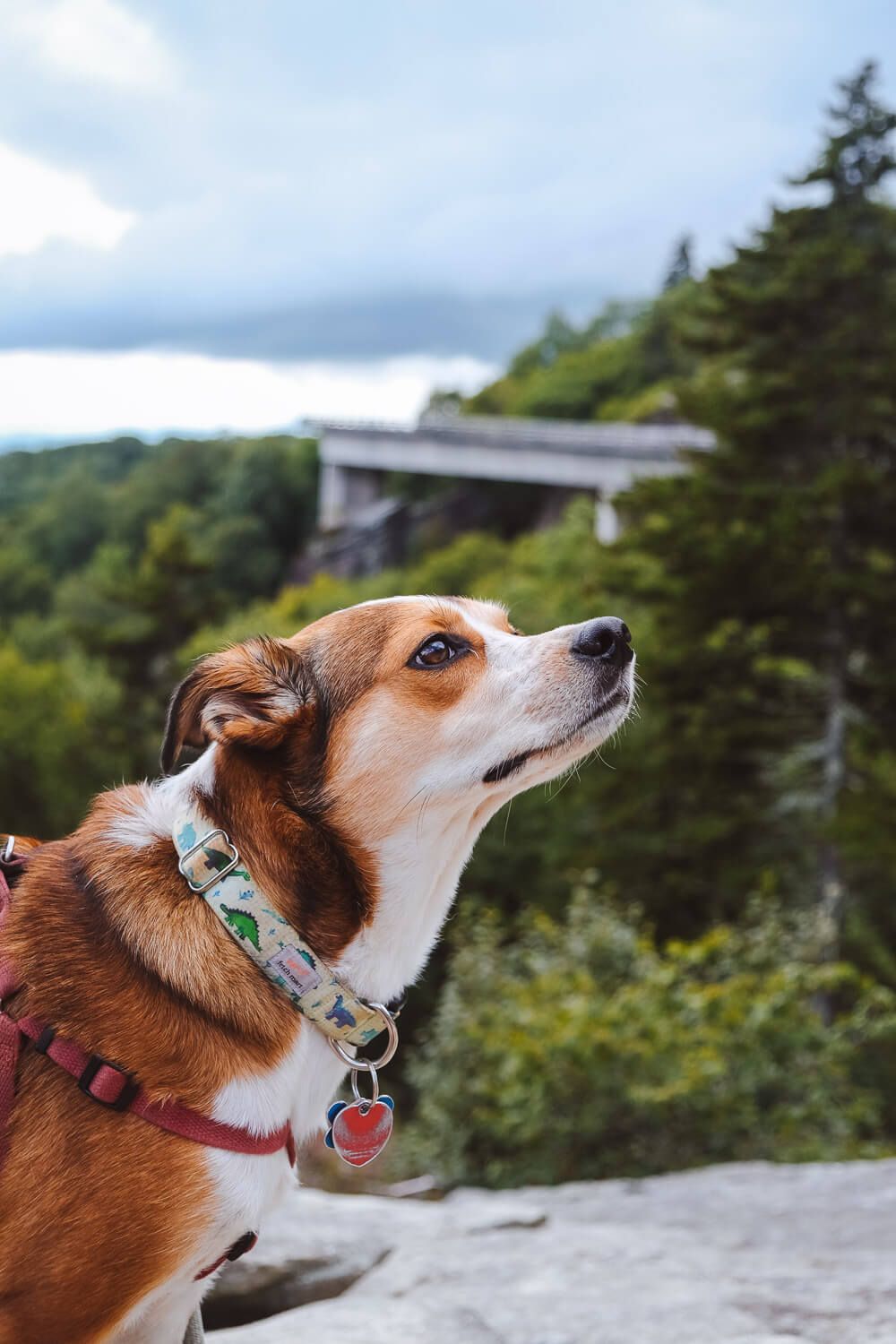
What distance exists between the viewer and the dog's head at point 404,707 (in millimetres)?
2824

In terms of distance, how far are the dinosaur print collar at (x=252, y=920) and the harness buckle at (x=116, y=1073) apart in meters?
0.36

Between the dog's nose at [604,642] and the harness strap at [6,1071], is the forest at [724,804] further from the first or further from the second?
the harness strap at [6,1071]

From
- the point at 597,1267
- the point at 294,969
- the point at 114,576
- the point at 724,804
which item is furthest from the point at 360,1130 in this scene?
the point at 114,576

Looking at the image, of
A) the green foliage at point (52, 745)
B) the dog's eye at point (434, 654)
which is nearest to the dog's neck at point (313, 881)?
the dog's eye at point (434, 654)

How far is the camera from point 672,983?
1088 cm

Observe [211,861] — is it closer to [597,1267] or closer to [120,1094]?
[120,1094]

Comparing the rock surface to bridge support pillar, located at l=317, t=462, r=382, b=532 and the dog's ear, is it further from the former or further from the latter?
bridge support pillar, located at l=317, t=462, r=382, b=532

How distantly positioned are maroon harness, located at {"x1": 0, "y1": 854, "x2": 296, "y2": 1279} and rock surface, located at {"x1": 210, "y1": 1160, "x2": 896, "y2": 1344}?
5.51ft

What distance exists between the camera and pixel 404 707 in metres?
2.97

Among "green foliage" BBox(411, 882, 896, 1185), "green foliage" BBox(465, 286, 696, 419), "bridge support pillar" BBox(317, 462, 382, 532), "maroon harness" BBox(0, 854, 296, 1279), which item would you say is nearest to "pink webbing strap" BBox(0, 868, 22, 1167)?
"maroon harness" BBox(0, 854, 296, 1279)

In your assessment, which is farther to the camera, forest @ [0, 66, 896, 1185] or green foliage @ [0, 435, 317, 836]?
green foliage @ [0, 435, 317, 836]

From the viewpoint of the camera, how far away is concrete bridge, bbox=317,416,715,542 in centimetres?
3972

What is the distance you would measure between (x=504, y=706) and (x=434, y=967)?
21795mm

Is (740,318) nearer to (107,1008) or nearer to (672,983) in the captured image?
(672,983)
